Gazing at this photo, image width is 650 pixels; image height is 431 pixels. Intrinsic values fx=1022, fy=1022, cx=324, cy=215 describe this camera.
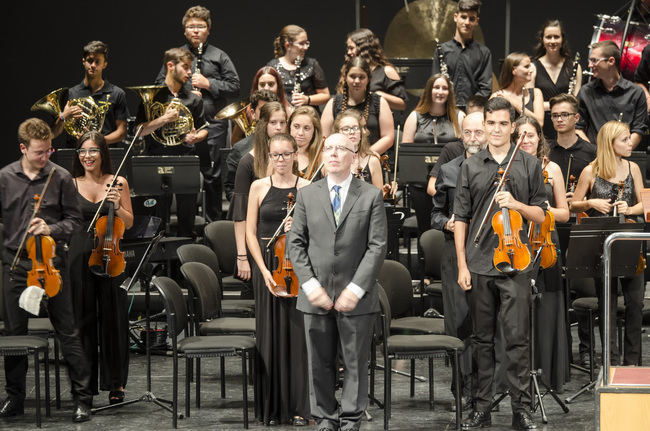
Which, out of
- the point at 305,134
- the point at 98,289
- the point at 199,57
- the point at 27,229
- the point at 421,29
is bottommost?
the point at 98,289

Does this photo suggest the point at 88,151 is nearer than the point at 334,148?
No

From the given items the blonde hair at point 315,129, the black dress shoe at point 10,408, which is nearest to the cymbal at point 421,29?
the blonde hair at point 315,129

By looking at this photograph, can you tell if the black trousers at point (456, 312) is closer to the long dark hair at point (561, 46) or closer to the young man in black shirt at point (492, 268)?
the young man in black shirt at point (492, 268)

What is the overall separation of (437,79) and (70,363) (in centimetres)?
348

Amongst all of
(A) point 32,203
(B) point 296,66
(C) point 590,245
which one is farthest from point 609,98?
(A) point 32,203

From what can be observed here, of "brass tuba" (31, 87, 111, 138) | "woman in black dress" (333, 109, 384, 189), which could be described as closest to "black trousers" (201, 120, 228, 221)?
"brass tuba" (31, 87, 111, 138)

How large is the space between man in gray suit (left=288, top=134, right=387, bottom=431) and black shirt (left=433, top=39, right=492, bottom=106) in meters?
3.70

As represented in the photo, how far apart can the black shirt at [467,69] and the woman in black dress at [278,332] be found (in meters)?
3.16

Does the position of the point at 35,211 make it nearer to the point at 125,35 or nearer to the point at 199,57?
the point at 199,57

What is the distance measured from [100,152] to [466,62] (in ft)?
12.0

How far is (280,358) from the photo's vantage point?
18.9 ft

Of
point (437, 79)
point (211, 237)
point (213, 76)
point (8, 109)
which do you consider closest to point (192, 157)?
point (211, 237)

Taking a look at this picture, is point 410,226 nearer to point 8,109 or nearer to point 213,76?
point 213,76

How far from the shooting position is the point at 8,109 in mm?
11047
